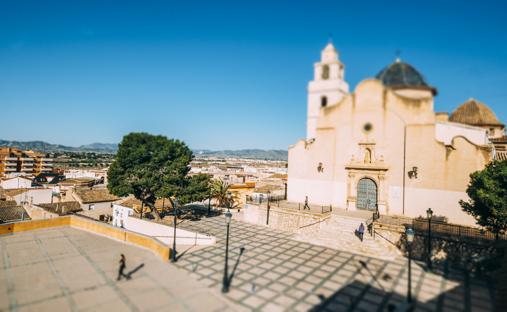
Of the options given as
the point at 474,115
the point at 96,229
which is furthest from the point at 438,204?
the point at 96,229

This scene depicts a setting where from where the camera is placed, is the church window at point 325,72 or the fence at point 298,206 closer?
the fence at point 298,206

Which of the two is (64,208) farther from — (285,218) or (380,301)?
(380,301)

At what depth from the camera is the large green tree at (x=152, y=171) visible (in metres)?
25.9

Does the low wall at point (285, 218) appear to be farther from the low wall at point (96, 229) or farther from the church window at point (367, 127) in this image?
the low wall at point (96, 229)

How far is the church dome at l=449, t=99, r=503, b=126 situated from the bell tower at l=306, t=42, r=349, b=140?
41.1ft

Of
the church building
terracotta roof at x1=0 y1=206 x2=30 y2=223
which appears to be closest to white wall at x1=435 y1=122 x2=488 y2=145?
the church building

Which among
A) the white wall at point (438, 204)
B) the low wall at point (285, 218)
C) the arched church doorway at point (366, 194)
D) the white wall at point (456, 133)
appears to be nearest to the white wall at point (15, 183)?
the low wall at point (285, 218)

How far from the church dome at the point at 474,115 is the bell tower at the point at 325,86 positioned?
41.1ft

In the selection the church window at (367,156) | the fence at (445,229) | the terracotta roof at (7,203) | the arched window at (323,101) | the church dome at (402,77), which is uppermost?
the church dome at (402,77)

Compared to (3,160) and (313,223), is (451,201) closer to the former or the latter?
(313,223)

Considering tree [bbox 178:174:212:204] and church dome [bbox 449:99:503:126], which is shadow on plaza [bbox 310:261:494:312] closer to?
tree [bbox 178:174:212:204]

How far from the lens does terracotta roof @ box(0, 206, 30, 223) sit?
109 feet

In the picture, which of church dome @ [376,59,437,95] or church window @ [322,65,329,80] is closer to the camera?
church dome @ [376,59,437,95]

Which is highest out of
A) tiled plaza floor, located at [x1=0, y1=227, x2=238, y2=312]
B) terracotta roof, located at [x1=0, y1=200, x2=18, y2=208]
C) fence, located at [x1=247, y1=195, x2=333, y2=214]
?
fence, located at [x1=247, y1=195, x2=333, y2=214]
